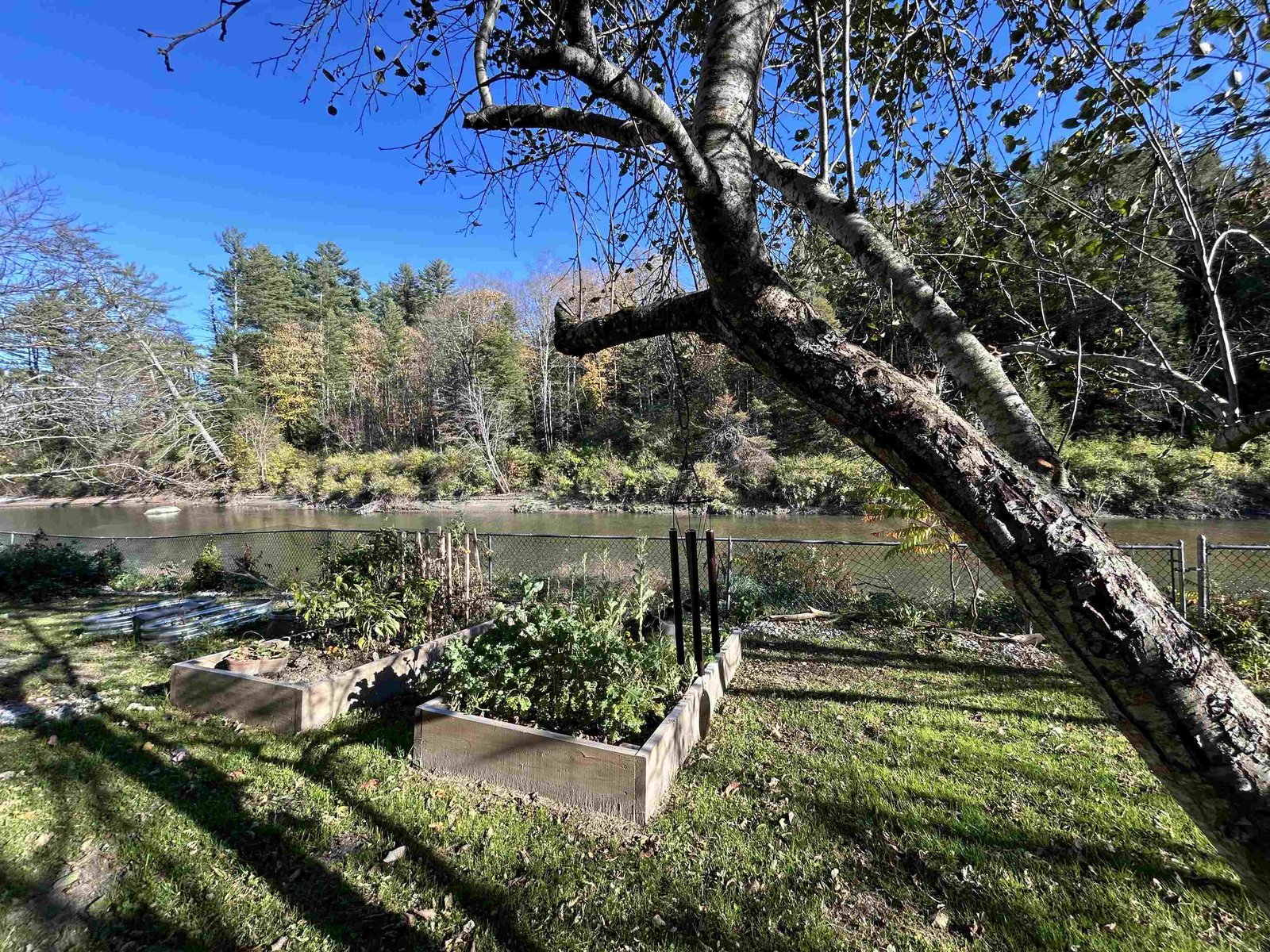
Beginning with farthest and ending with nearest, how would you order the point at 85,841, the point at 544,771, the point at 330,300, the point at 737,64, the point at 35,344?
the point at 330,300 → the point at 35,344 → the point at 544,771 → the point at 85,841 → the point at 737,64

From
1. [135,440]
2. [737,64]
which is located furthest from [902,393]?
[135,440]

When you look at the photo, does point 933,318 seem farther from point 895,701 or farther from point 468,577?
point 468,577

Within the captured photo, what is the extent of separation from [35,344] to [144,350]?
149cm

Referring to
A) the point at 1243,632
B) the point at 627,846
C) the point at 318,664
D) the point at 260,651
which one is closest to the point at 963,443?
the point at 627,846

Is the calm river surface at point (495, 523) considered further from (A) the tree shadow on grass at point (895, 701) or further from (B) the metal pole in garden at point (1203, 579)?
(A) the tree shadow on grass at point (895, 701)

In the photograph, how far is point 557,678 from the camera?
3.22m

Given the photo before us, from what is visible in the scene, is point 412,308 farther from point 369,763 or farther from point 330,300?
point 369,763

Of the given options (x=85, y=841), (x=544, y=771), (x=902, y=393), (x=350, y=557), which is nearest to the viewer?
(x=902, y=393)

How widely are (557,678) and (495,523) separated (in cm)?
2083

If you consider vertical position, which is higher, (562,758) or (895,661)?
(562,758)

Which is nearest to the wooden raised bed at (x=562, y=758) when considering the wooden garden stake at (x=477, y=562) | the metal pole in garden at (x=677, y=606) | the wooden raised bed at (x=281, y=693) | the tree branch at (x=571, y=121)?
→ the metal pole in garden at (x=677, y=606)

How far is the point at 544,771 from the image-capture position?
2945mm

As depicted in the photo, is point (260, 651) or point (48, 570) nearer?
point (260, 651)

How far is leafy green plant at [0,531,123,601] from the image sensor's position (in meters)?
8.64
